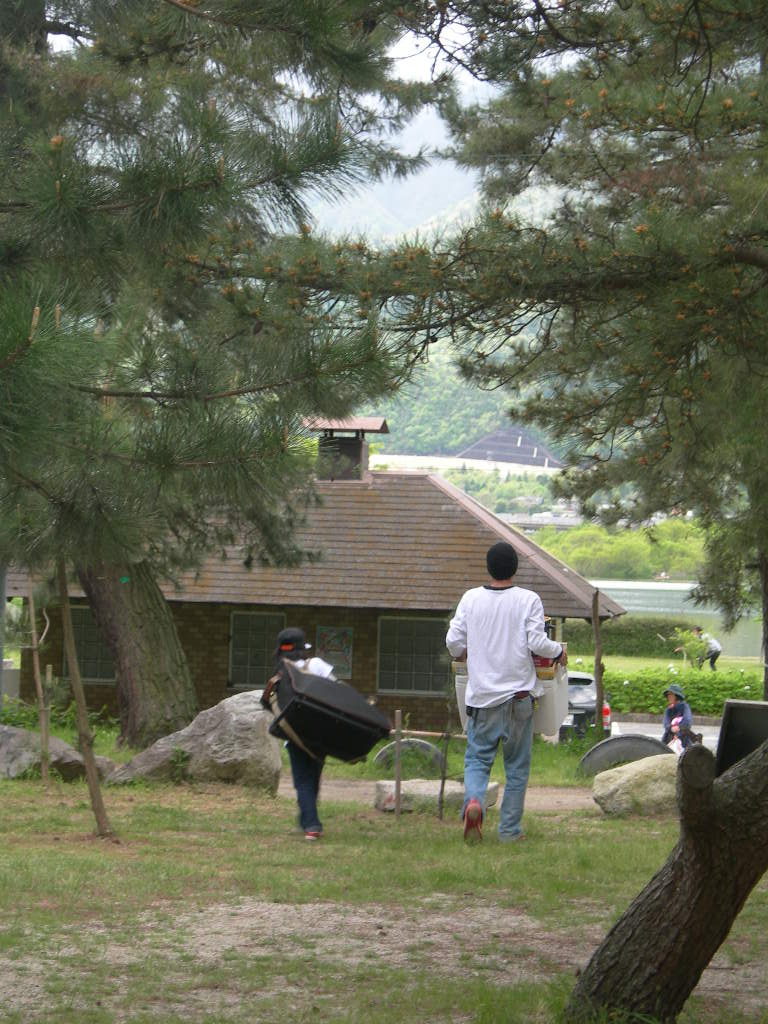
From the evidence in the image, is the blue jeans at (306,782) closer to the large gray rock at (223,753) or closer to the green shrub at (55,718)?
the large gray rock at (223,753)

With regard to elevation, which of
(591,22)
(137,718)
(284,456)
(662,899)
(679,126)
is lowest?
(137,718)

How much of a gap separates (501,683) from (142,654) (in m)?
11.0

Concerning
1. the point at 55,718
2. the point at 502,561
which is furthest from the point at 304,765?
the point at 55,718

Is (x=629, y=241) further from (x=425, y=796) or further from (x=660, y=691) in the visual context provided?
(x=660, y=691)

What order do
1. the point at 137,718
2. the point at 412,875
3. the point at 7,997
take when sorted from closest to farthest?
the point at 7,997 → the point at 412,875 → the point at 137,718

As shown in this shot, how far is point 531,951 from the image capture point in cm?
517

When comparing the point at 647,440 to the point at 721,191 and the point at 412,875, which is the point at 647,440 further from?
the point at 412,875

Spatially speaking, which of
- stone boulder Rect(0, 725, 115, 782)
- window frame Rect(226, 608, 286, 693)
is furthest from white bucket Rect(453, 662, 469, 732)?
window frame Rect(226, 608, 286, 693)

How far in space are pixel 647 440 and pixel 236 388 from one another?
5.31 meters

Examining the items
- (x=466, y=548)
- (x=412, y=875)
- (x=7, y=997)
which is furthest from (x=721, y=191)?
(x=466, y=548)

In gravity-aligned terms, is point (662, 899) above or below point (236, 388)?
below

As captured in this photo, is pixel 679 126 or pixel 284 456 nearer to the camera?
pixel 284 456

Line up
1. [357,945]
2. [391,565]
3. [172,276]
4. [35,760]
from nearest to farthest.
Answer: [357,945], [172,276], [35,760], [391,565]

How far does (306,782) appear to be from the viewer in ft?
26.8
